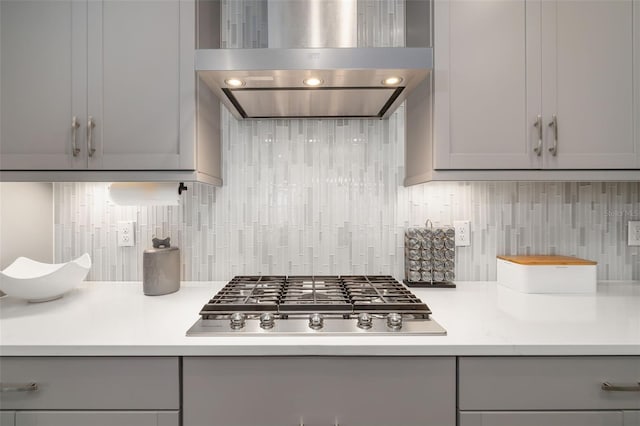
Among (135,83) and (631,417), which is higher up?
(135,83)

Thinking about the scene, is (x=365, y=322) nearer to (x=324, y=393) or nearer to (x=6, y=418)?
(x=324, y=393)

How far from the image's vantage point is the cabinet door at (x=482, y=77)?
1284 mm

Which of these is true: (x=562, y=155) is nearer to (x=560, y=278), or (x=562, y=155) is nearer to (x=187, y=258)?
(x=560, y=278)

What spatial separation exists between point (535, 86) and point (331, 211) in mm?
969

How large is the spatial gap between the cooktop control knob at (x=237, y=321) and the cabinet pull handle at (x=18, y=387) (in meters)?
0.55

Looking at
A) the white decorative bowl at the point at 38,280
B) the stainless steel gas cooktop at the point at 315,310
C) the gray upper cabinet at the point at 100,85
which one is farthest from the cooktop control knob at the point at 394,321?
the white decorative bowl at the point at 38,280

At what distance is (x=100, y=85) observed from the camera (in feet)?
4.25

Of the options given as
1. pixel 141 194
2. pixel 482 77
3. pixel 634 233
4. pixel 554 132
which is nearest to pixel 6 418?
pixel 141 194

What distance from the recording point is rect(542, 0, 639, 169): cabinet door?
1296 mm

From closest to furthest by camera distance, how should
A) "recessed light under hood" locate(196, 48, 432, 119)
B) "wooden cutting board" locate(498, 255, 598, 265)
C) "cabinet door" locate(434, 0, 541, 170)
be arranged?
1. "recessed light under hood" locate(196, 48, 432, 119)
2. "cabinet door" locate(434, 0, 541, 170)
3. "wooden cutting board" locate(498, 255, 598, 265)

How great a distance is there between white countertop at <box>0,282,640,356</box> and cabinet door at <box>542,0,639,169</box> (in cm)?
55

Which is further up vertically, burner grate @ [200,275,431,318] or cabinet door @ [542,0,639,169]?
cabinet door @ [542,0,639,169]

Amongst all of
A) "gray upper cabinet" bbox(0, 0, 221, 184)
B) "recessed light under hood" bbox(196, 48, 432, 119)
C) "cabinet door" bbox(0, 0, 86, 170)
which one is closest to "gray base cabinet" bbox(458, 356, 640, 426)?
"recessed light under hood" bbox(196, 48, 432, 119)

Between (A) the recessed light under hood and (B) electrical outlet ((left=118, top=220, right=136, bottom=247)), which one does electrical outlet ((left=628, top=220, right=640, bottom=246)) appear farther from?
(B) electrical outlet ((left=118, top=220, right=136, bottom=247))
